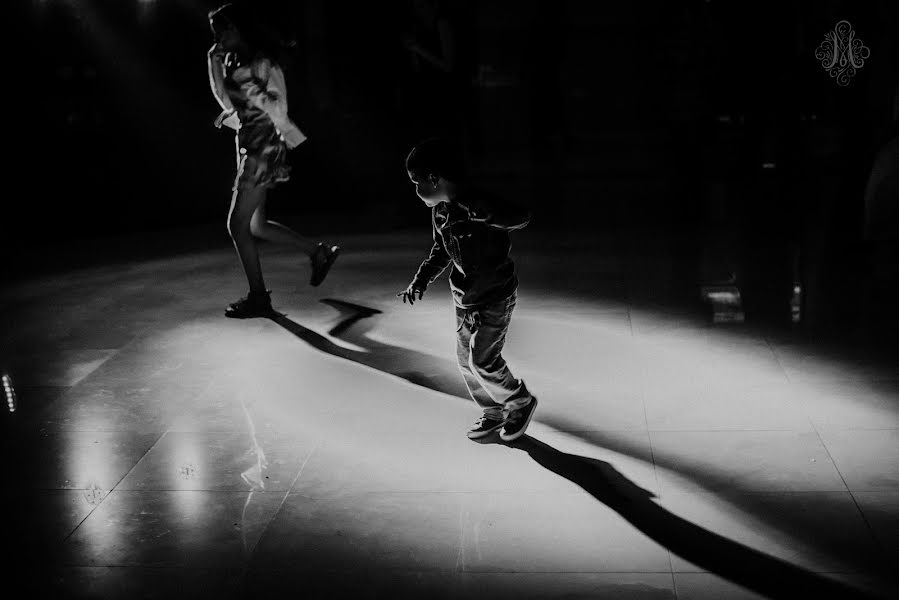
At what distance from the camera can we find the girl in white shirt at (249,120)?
6.29 meters

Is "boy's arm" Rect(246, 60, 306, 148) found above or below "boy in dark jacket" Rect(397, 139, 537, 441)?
above

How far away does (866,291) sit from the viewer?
270 inches

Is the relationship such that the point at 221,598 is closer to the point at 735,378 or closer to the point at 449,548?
the point at 449,548

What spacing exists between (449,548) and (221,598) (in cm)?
84

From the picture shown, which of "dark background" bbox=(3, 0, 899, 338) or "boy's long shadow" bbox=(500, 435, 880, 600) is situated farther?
"dark background" bbox=(3, 0, 899, 338)

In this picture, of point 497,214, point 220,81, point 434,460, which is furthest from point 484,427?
point 220,81

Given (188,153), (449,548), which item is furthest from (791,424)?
(188,153)

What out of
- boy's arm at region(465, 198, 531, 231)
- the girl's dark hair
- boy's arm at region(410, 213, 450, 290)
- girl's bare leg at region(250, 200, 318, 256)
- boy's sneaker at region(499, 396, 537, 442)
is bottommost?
boy's sneaker at region(499, 396, 537, 442)

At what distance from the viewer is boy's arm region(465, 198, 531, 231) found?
4.06 meters

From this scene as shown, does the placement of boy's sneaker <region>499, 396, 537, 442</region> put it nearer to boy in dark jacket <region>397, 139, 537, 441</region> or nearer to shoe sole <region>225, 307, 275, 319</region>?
boy in dark jacket <region>397, 139, 537, 441</region>

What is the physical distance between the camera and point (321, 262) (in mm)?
7277

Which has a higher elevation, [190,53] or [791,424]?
[190,53]

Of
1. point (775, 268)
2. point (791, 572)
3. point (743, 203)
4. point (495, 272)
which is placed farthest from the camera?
point (743, 203)

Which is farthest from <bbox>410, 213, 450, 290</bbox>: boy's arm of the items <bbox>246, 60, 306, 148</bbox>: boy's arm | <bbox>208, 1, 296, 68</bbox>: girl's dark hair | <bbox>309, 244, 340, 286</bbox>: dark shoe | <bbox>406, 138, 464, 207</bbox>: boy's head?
<bbox>309, 244, 340, 286</bbox>: dark shoe
